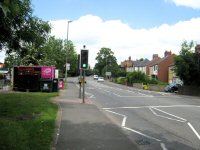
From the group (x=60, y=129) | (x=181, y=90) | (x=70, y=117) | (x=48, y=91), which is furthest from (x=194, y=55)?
(x=60, y=129)

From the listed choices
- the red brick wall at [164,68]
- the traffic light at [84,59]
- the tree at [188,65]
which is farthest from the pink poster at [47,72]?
the red brick wall at [164,68]

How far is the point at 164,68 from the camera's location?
354 feet

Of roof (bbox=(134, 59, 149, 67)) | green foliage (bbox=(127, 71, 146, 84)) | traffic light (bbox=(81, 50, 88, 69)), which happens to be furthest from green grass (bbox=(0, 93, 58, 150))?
roof (bbox=(134, 59, 149, 67))

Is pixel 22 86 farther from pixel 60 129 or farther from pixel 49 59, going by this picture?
pixel 49 59

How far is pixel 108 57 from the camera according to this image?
195 m

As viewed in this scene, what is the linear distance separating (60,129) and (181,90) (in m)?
47.0

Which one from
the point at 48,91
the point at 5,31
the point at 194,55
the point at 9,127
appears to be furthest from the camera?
the point at 194,55

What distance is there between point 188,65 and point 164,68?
2139 inches

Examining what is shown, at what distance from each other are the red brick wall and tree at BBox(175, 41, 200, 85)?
50221mm

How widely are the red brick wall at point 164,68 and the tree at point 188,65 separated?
50.2 meters

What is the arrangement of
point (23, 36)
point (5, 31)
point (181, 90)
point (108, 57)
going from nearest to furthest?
point (5, 31) → point (23, 36) → point (181, 90) → point (108, 57)

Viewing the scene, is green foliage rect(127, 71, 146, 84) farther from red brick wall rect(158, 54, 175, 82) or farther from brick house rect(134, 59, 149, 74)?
brick house rect(134, 59, 149, 74)

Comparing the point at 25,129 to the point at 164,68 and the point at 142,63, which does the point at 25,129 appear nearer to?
the point at 164,68

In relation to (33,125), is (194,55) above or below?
above
